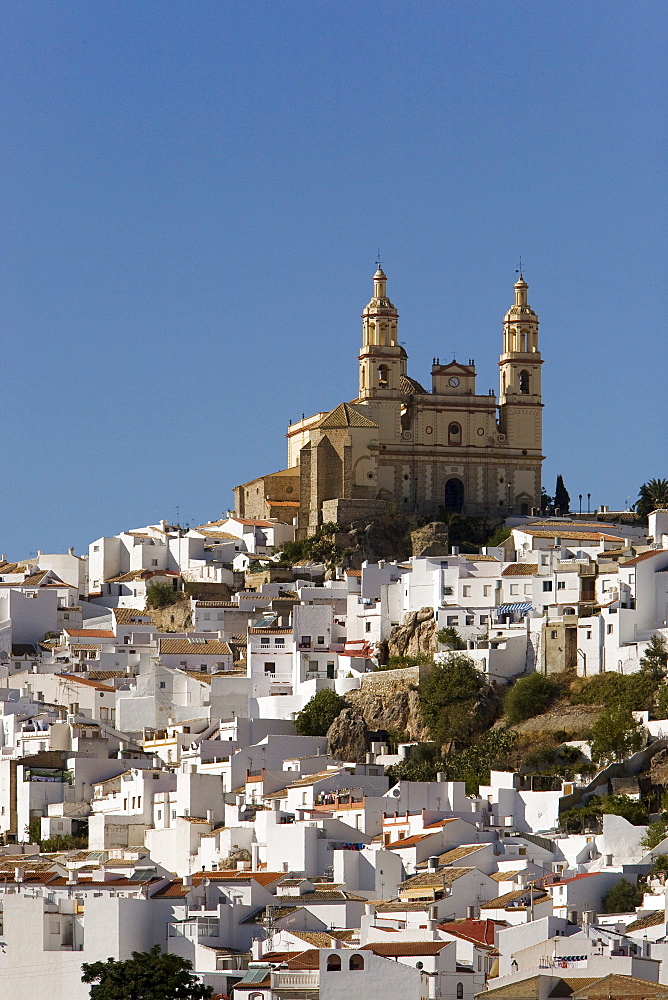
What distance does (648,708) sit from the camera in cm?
6869

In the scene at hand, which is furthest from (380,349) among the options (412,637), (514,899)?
(514,899)

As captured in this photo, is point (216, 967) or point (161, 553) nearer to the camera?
point (216, 967)

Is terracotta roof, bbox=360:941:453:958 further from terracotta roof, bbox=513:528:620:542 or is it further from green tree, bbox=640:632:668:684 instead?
terracotta roof, bbox=513:528:620:542

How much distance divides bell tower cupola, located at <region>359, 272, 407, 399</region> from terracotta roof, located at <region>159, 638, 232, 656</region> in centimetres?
1784

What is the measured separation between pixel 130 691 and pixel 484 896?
24.3m

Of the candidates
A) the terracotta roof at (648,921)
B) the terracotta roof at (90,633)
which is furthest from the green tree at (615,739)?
the terracotta roof at (90,633)

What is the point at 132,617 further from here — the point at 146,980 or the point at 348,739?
the point at 146,980

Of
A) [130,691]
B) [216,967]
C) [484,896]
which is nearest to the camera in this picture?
[216,967]

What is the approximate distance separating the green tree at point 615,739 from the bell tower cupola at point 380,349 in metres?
33.1

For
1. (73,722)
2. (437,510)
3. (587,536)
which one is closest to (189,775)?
(73,722)

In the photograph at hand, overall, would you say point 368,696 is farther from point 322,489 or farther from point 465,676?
point 322,489

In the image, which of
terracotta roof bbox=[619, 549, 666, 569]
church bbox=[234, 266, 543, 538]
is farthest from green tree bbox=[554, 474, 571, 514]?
terracotta roof bbox=[619, 549, 666, 569]

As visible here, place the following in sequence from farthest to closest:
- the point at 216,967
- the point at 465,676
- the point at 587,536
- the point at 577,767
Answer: the point at 587,536
the point at 465,676
the point at 577,767
the point at 216,967

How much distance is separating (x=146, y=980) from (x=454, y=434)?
2039 inches
